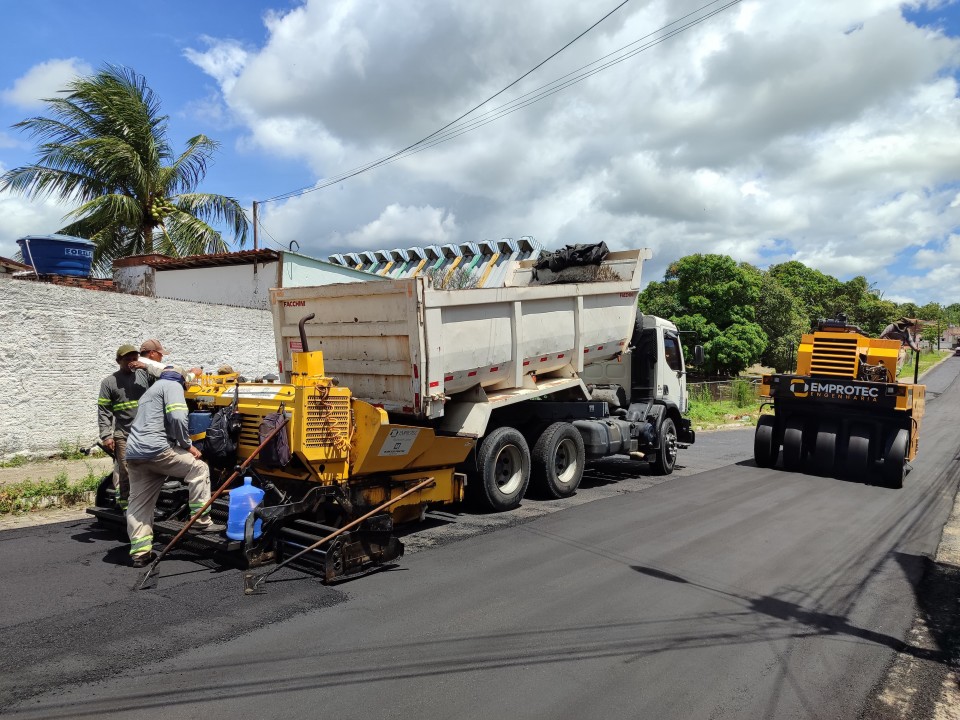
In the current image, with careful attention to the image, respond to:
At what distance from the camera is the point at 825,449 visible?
1098cm

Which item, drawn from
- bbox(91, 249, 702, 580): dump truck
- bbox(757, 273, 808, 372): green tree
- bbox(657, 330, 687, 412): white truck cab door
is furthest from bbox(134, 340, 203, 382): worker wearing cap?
bbox(757, 273, 808, 372): green tree

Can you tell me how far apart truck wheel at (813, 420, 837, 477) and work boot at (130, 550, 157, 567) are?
983cm

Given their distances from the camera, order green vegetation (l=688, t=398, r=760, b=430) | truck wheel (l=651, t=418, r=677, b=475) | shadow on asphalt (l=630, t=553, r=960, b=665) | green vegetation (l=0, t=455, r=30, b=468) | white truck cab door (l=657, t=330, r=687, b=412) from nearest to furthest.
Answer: shadow on asphalt (l=630, t=553, r=960, b=665) < green vegetation (l=0, t=455, r=30, b=468) < truck wheel (l=651, t=418, r=677, b=475) < white truck cab door (l=657, t=330, r=687, b=412) < green vegetation (l=688, t=398, r=760, b=430)

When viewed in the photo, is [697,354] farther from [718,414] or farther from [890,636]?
[718,414]

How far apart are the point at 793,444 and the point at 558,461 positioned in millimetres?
4871

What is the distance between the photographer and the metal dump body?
21.9 feet

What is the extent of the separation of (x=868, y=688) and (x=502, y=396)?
466 cm

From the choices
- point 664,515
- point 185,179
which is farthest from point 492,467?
point 185,179

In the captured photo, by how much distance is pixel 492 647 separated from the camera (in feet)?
13.4

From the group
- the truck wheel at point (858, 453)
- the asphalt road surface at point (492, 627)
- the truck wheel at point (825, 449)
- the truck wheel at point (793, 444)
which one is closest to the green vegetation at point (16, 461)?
A: the asphalt road surface at point (492, 627)

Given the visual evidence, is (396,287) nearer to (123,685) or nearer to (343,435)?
(343,435)

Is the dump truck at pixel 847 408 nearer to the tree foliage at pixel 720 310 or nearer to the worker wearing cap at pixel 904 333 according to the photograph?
the worker wearing cap at pixel 904 333

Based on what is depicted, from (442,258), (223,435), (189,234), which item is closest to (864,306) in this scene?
(442,258)

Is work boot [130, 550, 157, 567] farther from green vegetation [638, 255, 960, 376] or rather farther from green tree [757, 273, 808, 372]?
green tree [757, 273, 808, 372]
